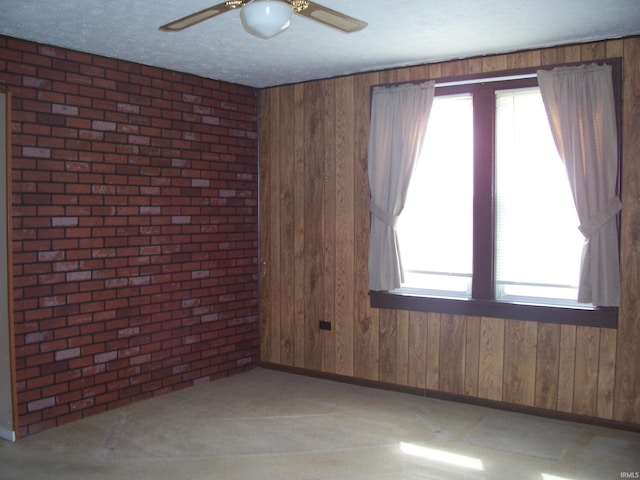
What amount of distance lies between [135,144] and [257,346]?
2243 mm

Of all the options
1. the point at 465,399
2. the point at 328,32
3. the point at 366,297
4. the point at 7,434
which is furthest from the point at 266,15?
the point at 465,399

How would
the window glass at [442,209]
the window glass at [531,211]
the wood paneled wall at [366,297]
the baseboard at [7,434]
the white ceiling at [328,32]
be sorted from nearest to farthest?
the white ceiling at [328,32] < the baseboard at [7,434] < the wood paneled wall at [366,297] < the window glass at [531,211] < the window glass at [442,209]

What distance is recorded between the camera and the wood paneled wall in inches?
156

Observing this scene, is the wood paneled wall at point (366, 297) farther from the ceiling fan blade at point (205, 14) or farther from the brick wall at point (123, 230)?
the ceiling fan blade at point (205, 14)

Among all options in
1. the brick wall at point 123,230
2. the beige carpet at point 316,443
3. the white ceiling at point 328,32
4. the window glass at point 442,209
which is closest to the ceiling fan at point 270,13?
the white ceiling at point 328,32

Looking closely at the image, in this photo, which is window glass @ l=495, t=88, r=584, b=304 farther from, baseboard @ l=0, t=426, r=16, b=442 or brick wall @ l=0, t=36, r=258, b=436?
baseboard @ l=0, t=426, r=16, b=442

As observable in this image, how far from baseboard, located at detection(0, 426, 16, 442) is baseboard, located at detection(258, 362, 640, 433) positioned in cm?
233

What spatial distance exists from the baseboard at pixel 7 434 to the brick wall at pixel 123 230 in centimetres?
6

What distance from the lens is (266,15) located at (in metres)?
2.49

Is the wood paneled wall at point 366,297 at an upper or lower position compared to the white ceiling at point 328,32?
lower

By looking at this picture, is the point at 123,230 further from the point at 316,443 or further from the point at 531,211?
the point at 531,211

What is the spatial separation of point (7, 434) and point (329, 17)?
3.31 meters

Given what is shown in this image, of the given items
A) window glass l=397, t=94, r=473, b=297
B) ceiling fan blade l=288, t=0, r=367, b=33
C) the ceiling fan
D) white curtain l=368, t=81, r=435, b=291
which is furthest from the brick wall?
ceiling fan blade l=288, t=0, r=367, b=33

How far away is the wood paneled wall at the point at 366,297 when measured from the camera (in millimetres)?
3965
